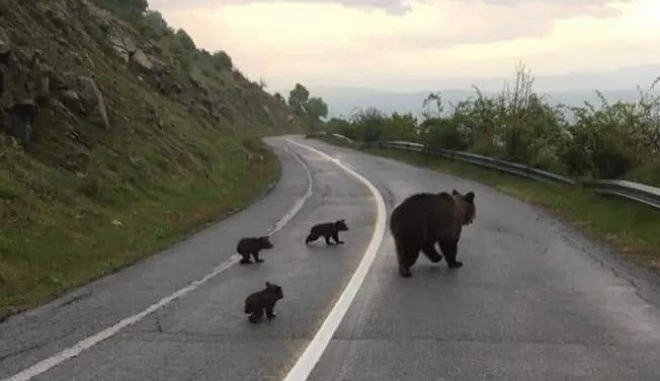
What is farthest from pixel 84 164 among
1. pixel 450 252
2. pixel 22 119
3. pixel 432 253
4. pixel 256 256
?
pixel 450 252

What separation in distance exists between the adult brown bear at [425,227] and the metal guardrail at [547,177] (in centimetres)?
640

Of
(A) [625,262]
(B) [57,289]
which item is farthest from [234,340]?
(A) [625,262]

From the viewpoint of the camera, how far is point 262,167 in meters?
36.5

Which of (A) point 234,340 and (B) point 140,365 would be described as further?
(A) point 234,340

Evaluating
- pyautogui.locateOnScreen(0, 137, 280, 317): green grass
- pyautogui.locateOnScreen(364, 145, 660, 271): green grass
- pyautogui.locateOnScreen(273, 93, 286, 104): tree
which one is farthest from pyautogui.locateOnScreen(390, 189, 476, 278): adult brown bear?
pyautogui.locateOnScreen(273, 93, 286, 104): tree

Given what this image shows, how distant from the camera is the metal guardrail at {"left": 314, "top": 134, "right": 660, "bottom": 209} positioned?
17453 mm

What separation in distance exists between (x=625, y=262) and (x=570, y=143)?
1405 centimetres

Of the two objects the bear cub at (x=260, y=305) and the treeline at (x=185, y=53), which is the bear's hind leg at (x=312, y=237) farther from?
the treeline at (x=185, y=53)

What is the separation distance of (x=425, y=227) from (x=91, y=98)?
50.0 ft

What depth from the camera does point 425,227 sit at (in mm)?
11273

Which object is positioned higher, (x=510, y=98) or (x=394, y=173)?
(x=510, y=98)

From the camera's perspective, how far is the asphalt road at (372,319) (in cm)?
669

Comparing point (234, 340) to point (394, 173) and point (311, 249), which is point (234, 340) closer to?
point (311, 249)

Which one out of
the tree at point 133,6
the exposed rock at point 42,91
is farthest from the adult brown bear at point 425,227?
the tree at point 133,6
